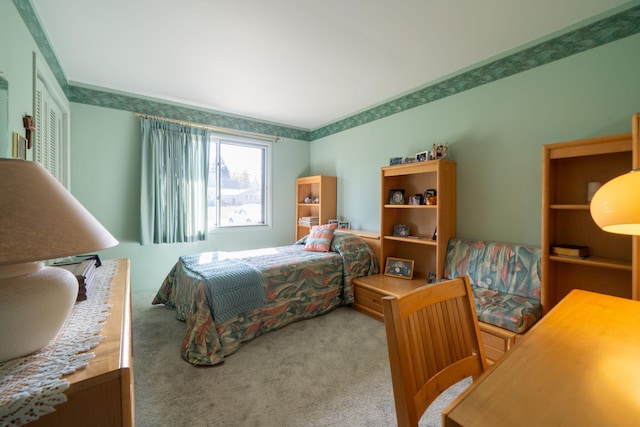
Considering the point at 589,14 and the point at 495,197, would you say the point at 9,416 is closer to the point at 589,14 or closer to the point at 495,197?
the point at 495,197

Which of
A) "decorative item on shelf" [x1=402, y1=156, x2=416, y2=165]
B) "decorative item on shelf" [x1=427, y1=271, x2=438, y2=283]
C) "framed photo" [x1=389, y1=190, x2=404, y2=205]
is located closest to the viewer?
"decorative item on shelf" [x1=427, y1=271, x2=438, y2=283]

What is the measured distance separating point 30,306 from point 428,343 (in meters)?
1.13

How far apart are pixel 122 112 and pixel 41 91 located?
1.19 metres

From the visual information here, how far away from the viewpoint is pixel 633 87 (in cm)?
186

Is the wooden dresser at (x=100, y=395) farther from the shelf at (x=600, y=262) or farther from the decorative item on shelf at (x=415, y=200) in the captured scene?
the decorative item on shelf at (x=415, y=200)

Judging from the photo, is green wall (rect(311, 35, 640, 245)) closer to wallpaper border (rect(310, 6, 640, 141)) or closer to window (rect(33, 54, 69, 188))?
wallpaper border (rect(310, 6, 640, 141))

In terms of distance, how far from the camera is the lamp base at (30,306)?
697 mm

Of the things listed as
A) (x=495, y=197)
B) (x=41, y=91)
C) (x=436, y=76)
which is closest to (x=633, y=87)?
(x=495, y=197)

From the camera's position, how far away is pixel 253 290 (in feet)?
7.67

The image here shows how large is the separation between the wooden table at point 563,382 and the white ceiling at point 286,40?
201 centimetres

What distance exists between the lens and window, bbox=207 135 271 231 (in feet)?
13.1

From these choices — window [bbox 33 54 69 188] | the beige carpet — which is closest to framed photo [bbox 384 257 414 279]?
the beige carpet

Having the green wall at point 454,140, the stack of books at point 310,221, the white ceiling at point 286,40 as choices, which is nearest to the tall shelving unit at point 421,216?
the green wall at point 454,140

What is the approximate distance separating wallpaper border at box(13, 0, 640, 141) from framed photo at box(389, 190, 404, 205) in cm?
102
